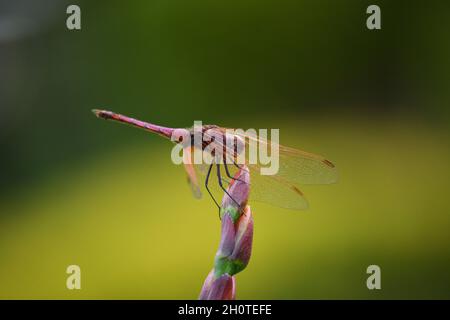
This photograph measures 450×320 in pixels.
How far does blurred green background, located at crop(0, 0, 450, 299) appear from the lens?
165cm

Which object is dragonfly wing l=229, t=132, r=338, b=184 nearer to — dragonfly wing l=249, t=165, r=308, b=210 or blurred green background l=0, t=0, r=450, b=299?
dragonfly wing l=249, t=165, r=308, b=210

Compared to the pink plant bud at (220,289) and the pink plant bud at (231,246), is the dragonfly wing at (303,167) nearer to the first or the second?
the pink plant bud at (231,246)

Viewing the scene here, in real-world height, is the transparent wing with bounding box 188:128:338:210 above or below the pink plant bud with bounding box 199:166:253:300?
above

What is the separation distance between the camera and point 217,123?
1805 millimetres

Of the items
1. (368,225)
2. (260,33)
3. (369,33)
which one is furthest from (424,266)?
(260,33)

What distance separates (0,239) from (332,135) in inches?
50.0

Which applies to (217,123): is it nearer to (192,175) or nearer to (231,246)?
(192,175)

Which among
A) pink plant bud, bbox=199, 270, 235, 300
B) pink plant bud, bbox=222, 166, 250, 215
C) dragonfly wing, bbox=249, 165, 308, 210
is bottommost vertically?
pink plant bud, bbox=199, 270, 235, 300

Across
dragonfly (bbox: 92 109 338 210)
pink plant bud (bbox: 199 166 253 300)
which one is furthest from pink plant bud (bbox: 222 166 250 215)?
dragonfly (bbox: 92 109 338 210)

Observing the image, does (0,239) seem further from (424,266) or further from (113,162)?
(424,266)

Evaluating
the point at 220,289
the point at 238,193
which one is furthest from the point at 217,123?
the point at 220,289

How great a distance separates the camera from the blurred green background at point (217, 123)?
5.42 ft

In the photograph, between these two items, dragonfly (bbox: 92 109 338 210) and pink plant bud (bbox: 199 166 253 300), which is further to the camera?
dragonfly (bbox: 92 109 338 210)

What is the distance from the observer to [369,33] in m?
2.04
